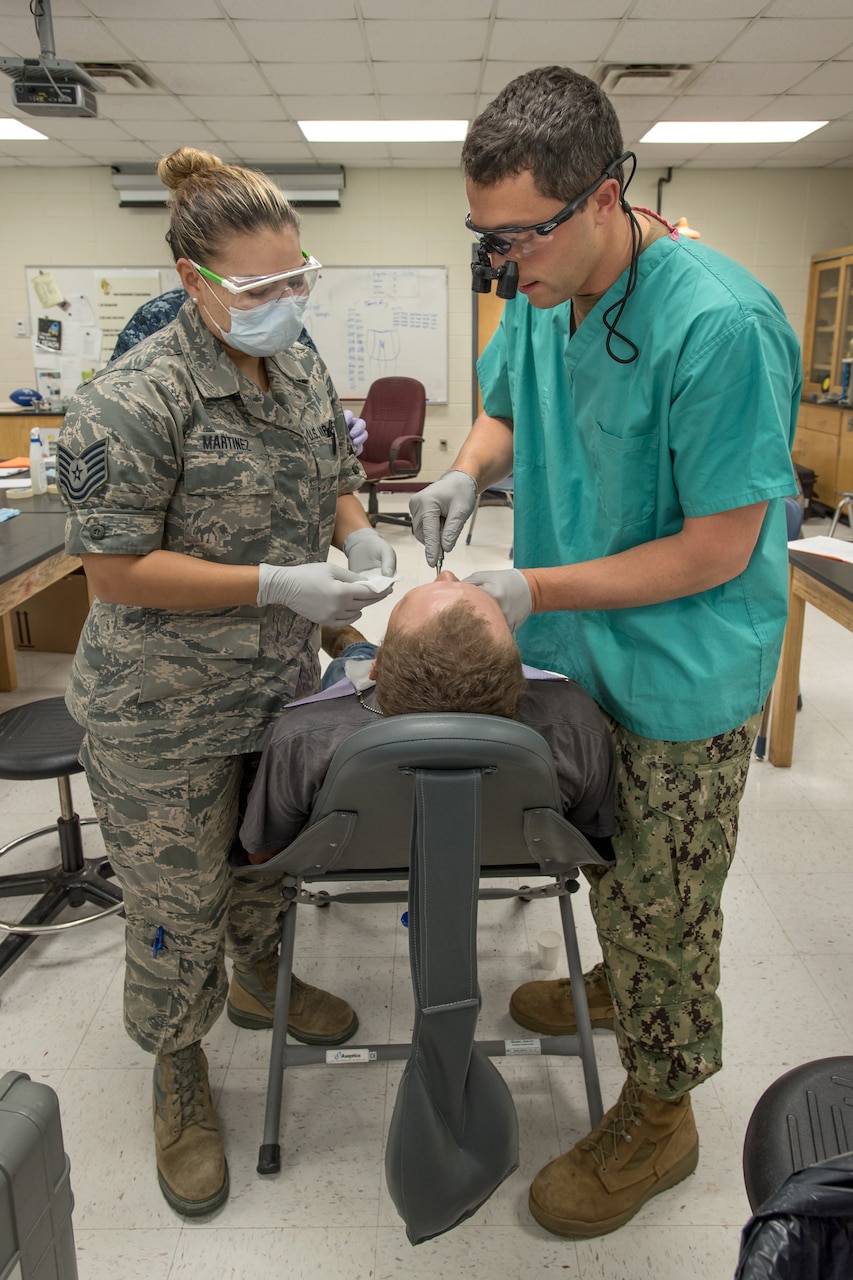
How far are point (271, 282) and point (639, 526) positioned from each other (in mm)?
656

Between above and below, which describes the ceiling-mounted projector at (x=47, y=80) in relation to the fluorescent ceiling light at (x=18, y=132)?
below

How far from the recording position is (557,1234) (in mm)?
1406

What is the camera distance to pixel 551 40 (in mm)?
4441

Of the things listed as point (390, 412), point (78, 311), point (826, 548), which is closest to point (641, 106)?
point (390, 412)

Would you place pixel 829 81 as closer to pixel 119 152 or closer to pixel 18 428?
pixel 119 152

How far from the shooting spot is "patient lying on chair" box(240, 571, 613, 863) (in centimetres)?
124

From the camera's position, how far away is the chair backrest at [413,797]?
1.04 metres

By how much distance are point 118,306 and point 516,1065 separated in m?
7.45

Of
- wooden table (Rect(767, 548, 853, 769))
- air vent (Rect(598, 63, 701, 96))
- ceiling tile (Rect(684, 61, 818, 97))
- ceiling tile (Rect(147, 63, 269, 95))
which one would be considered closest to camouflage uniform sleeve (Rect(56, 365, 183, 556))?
wooden table (Rect(767, 548, 853, 769))

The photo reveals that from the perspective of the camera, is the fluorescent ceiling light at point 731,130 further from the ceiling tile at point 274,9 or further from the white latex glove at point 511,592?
the white latex glove at point 511,592

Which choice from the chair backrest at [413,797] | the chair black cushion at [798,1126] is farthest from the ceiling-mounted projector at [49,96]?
the chair black cushion at [798,1126]

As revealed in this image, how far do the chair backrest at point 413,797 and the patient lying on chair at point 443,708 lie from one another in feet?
0.23

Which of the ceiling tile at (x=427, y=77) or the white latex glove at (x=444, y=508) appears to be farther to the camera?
the ceiling tile at (x=427, y=77)

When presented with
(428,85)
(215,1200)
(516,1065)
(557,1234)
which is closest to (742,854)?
(516,1065)
